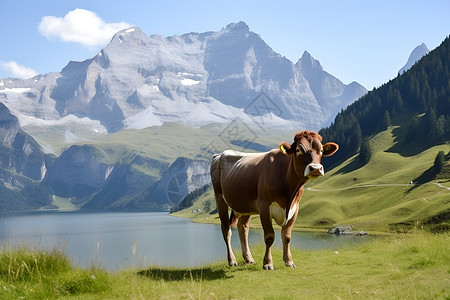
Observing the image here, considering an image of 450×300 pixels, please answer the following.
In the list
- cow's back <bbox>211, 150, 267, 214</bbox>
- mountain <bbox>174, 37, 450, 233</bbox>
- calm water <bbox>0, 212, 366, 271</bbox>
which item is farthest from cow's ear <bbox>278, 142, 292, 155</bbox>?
mountain <bbox>174, 37, 450, 233</bbox>

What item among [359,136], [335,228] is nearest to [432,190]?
[335,228]

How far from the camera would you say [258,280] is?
12203 millimetres

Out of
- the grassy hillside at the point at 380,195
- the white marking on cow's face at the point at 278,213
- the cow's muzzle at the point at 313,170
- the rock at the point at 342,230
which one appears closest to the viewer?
the cow's muzzle at the point at 313,170

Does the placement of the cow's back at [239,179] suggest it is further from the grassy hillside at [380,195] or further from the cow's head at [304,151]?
the grassy hillside at [380,195]

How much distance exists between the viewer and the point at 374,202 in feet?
374

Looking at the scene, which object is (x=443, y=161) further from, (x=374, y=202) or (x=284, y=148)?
(x=284, y=148)

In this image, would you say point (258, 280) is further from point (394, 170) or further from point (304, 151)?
point (394, 170)

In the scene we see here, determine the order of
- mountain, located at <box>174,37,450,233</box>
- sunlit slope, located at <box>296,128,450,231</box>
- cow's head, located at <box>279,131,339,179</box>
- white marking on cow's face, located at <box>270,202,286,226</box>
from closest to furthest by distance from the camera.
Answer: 1. cow's head, located at <box>279,131,339,179</box>
2. white marking on cow's face, located at <box>270,202,286,226</box>
3. sunlit slope, located at <box>296,128,450,231</box>
4. mountain, located at <box>174,37,450,233</box>

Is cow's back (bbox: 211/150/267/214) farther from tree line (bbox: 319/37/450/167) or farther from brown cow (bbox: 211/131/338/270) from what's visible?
tree line (bbox: 319/37/450/167)

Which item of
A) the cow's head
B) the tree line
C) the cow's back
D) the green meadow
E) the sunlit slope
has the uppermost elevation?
the tree line

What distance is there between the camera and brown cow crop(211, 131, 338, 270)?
1321 centimetres

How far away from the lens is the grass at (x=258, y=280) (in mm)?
9633

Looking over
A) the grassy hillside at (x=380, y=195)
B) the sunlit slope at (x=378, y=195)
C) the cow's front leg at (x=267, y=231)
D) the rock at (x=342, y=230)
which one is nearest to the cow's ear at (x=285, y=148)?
the cow's front leg at (x=267, y=231)

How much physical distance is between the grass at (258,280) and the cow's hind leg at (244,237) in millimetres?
1313
